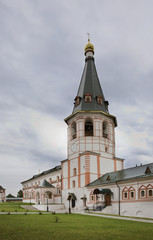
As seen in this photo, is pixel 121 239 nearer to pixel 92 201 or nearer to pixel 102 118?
pixel 92 201

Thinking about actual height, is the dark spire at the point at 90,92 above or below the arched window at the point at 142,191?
above

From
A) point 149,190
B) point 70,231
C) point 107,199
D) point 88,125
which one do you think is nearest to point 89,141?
point 88,125

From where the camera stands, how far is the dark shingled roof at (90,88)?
37.2 metres

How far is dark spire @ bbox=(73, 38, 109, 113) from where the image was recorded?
1473 inches

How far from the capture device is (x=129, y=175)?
27.7 meters

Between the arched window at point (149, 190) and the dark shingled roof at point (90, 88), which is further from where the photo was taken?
the dark shingled roof at point (90, 88)

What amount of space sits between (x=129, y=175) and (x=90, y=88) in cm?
1695

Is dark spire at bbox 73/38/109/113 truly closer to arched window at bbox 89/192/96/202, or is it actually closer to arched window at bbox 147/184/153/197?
arched window at bbox 89/192/96/202

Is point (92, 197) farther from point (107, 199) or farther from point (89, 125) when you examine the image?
point (89, 125)

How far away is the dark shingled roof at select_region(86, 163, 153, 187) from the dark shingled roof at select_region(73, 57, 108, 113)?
10.7m

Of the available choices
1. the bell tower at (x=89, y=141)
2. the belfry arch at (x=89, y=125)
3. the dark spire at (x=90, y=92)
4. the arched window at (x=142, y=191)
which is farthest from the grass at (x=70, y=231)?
the dark spire at (x=90, y=92)

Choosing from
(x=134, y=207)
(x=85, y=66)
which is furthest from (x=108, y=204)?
(x=85, y=66)

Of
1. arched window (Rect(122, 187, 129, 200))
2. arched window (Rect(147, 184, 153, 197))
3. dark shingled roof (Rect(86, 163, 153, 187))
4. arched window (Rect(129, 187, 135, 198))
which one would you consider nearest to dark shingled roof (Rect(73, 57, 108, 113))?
dark shingled roof (Rect(86, 163, 153, 187))

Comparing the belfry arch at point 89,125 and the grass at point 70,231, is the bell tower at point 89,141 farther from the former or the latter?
the grass at point 70,231
